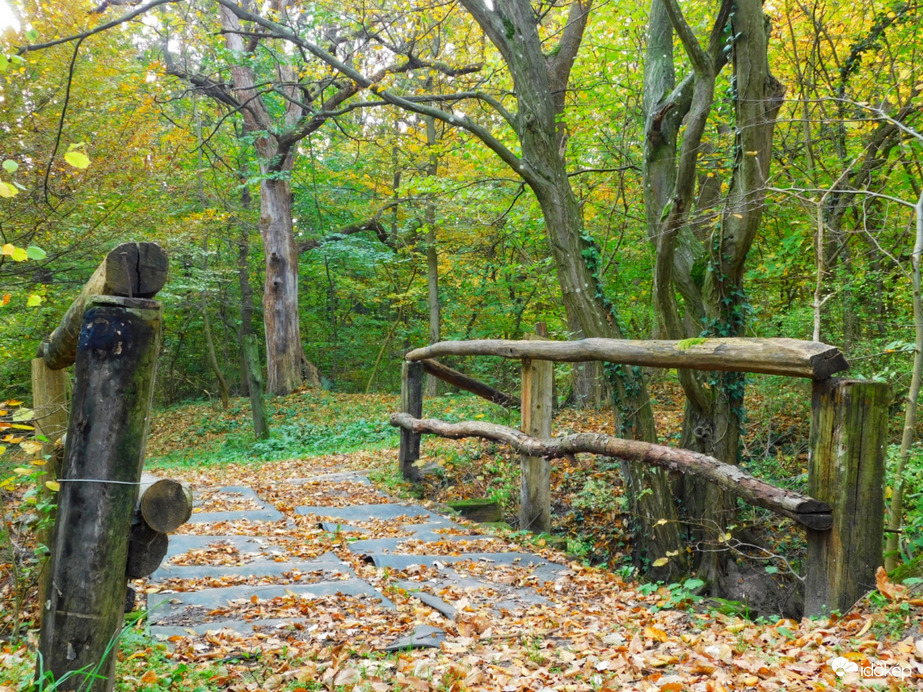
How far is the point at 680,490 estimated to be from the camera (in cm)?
587

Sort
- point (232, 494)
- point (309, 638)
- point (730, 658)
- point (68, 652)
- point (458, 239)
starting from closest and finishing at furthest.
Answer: point (68, 652), point (730, 658), point (309, 638), point (232, 494), point (458, 239)

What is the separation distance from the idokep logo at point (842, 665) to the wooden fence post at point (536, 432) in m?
3.12

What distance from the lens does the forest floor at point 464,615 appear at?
8.75 ft

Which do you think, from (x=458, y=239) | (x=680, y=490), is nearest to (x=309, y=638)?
(x=680, y=490)

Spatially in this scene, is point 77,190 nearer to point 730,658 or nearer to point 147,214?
point 147,214

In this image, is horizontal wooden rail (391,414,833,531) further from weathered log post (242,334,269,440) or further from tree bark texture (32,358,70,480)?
weathered log post (242,334,269,440)

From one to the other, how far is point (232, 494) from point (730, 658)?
19.6 feet

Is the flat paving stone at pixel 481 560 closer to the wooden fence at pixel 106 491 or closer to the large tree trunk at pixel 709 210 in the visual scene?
the large tree trunk at pixel 709 210

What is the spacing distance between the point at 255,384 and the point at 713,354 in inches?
434

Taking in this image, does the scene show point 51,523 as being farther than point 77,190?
No

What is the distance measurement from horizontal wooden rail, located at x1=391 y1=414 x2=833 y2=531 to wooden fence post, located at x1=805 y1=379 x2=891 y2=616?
0.10 metres

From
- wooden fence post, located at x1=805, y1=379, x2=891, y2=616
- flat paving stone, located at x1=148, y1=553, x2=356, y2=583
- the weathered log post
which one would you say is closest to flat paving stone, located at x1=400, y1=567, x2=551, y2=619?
flat paving stone, located at x1=148, y1=553, x2=356, y2=583

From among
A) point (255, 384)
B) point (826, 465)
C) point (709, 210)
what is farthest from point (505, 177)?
point (255, 384)

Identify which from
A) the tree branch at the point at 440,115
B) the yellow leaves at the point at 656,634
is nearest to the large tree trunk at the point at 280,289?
the tree branch at the point at 440,115
